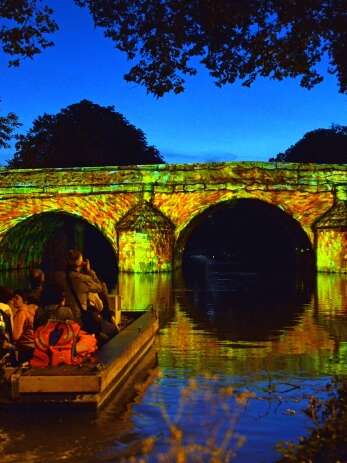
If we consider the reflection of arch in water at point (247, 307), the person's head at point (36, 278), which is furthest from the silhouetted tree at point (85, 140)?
the person's head at point (36, 278)

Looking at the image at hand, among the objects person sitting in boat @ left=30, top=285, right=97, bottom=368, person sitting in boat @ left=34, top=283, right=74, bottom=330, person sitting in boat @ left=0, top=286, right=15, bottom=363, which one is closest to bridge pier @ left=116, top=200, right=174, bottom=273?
person sitting in boat @ left=34, top=283, right=74, bottom=330

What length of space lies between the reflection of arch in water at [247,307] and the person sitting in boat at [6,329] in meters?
4.96

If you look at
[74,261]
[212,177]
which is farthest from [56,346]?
[212,177]

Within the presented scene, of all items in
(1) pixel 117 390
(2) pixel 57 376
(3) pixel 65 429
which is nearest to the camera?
(3) pixel 65 429

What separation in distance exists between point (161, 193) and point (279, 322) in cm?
1863

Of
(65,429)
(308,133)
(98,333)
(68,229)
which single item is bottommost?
(65,429)

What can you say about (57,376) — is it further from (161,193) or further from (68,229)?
(68,229)

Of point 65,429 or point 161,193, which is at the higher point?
point 161,193

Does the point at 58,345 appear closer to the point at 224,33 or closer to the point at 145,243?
the point at 224,33

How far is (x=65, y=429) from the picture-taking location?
699 cm

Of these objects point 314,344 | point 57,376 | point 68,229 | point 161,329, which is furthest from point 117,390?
point 68,229

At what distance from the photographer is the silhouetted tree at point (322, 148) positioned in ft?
204

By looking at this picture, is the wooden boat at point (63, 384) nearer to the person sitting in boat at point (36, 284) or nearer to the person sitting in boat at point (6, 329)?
the person sitting in boat at point (6, 329)

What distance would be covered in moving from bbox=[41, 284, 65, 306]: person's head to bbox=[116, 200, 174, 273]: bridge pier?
76.1ft
